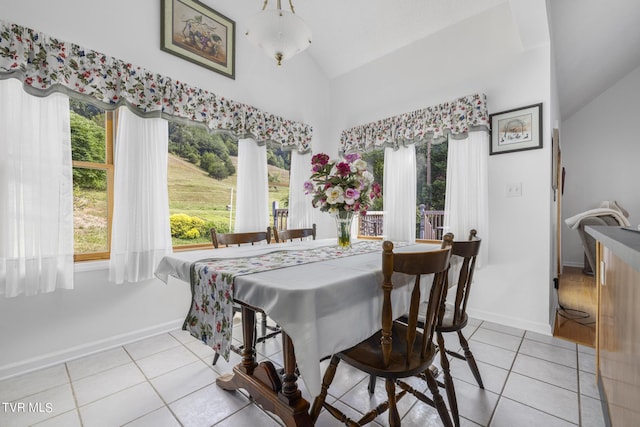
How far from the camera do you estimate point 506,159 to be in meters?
2.64

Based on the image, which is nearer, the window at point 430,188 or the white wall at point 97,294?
the white wall at point 97,294

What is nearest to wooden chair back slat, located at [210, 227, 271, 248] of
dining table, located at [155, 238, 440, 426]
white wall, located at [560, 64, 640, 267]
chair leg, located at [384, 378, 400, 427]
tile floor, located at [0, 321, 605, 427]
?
dining table, located at [155, 238, 440, 426]

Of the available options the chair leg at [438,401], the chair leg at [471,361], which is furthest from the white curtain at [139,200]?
the chair leg at [471,361]

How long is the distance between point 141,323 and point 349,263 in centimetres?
198

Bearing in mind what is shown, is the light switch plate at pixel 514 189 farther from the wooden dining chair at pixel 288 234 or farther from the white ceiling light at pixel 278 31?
the white ceiling light at pixel 278 31

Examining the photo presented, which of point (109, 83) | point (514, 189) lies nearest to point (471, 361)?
point (514, 189)

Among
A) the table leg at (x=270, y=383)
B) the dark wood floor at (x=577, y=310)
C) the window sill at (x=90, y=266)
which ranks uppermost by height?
the window sill at (x=90, y=266)

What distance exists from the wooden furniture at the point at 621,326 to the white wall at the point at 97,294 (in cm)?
282

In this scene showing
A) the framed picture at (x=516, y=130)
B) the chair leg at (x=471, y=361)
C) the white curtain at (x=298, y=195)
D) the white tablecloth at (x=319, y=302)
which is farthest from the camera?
the white curtain at (x=298, y=195)

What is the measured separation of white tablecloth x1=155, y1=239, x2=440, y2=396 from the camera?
950 mm

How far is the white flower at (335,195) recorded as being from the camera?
67.0 inches

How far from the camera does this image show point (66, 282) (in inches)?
76.9

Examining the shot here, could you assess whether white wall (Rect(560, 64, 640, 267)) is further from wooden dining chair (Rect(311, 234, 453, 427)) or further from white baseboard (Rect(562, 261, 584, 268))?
wooden dining chair (Rect(311, 234, 453, 427))

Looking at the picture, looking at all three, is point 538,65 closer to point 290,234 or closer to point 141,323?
point 290,234
